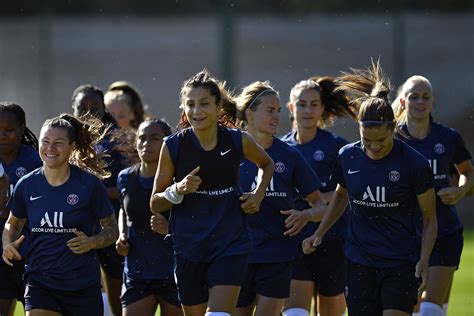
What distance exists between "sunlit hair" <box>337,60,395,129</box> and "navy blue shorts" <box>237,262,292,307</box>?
1155 millimetres

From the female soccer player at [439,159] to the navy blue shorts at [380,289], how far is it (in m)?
1.22

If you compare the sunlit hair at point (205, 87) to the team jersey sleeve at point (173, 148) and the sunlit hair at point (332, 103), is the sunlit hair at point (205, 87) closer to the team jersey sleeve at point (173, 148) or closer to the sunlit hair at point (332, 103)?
the team jersey sleeve at point (173, 148)

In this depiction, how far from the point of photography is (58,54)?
65.7ft

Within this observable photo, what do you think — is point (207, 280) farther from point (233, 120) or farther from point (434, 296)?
point (434, 296)

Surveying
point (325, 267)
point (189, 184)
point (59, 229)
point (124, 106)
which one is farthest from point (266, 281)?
point (124, 106)

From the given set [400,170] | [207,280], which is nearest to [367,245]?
[400,170]

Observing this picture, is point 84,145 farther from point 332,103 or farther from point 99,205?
point 332,103

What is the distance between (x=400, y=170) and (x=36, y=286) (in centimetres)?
237

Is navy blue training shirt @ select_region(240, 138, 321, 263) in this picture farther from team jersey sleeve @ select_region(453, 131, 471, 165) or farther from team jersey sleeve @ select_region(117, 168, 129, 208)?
team jersey sleeve @ select_region(453, 131, 471, 165)

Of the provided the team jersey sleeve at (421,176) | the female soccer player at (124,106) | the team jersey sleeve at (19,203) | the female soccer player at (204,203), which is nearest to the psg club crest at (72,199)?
the team jersey sleeve at (19,203)

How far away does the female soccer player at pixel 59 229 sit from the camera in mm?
7273

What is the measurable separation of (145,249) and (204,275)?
112 centimetres

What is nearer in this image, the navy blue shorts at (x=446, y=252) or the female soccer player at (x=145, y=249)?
the female soccer player at (x=145, y=249)

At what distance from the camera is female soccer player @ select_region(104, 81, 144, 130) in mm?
10414
